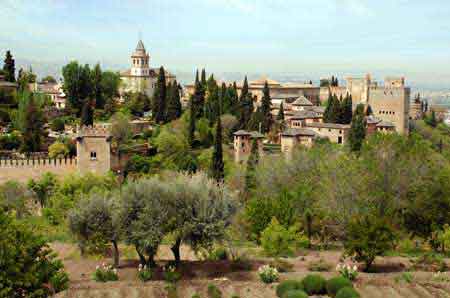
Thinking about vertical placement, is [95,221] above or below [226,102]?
below

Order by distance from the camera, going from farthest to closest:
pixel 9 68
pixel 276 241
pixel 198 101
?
pixel 9 68 < pixel 198 101 < pixel 276 241

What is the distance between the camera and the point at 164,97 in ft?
175

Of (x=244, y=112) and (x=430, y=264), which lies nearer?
(x=430, y=264)

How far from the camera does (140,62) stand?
243ft

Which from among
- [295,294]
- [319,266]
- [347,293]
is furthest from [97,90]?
[347,293]

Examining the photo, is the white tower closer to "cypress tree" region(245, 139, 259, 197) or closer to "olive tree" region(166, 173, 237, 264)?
"cypress tree" region(245, 139, 259, 197)

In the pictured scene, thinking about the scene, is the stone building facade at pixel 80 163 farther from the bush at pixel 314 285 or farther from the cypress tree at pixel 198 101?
the bush at pixel 314 285

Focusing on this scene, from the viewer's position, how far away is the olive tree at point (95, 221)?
18094 mm

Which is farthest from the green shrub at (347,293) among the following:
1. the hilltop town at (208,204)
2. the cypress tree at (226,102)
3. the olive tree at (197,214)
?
the cypress tree at (226,102)

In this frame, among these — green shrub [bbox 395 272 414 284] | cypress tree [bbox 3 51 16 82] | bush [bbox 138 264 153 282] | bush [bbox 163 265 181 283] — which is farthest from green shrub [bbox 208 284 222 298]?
cypress tree [bbox 3 51 16 82]

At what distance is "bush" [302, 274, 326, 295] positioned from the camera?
16141mm

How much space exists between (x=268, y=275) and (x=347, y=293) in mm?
2738

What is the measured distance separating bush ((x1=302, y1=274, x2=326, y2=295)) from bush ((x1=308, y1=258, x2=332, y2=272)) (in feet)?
6.40

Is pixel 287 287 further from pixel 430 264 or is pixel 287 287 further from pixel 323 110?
pixel 323 110
